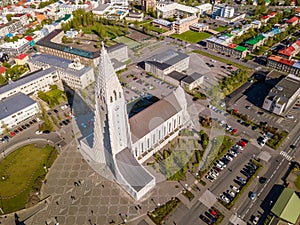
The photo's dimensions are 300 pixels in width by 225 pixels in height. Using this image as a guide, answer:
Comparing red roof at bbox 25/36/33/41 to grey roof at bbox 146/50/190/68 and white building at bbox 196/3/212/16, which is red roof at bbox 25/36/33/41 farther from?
white building at bbox 196/3/212/16

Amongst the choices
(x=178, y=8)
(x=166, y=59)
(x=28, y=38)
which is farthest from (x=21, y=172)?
(x=178, y=8)

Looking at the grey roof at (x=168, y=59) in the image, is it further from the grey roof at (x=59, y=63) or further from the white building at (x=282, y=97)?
the white building at (x=282, y=97)

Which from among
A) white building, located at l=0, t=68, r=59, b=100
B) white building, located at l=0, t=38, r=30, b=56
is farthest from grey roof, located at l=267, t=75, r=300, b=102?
white building, located at l=0, t=38, r=30, b=56

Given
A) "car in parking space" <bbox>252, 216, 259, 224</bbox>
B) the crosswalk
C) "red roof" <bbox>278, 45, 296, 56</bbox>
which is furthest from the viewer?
"red roof" <bbox>278, 45, 296, 56</bbox>

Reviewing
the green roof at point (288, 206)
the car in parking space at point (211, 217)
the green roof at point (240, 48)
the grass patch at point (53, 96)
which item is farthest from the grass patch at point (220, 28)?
the car in parking space at point (211, 217)

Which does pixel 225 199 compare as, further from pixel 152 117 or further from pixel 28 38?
pixel 28 38

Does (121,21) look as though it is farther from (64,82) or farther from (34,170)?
(34,170)

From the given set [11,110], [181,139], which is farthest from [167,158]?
[11,110]
